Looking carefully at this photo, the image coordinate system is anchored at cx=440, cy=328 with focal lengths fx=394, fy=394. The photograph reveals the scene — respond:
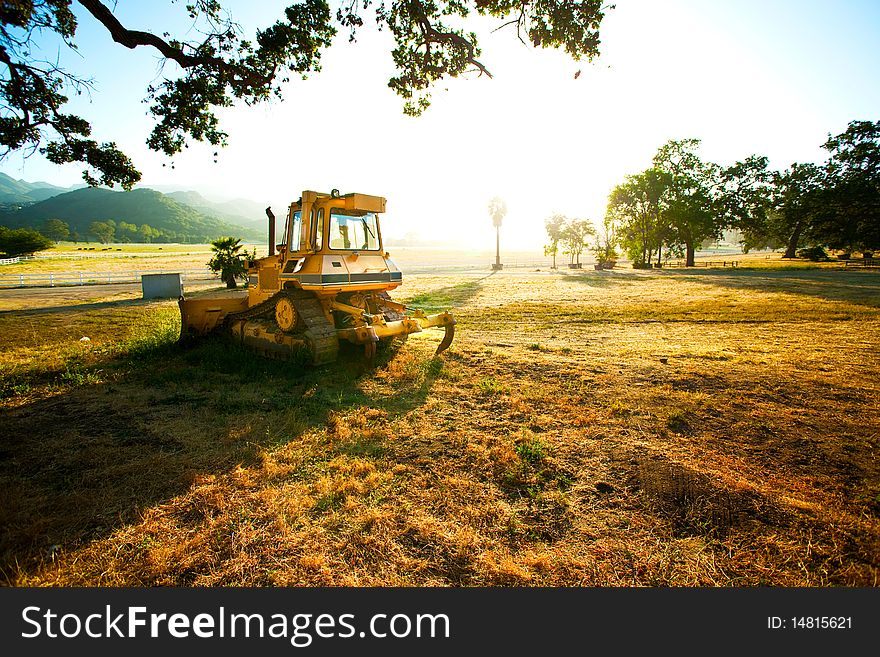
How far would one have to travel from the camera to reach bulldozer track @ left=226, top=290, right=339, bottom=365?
7664 millimetres

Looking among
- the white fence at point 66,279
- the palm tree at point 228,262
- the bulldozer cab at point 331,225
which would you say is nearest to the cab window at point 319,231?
the bulldozer cab at point 331,225

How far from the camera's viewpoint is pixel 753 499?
377 cm

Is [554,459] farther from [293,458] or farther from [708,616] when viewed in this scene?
[293,458]

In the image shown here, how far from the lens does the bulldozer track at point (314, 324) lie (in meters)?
7.66

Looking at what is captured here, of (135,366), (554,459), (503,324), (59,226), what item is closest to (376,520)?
(554,459)

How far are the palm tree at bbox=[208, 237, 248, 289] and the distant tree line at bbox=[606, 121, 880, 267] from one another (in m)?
50.1

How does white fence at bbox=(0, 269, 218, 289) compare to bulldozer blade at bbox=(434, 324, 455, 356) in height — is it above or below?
above

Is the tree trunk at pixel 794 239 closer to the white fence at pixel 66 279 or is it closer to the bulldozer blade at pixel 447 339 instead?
the bulldozer blade at pixel 447 339

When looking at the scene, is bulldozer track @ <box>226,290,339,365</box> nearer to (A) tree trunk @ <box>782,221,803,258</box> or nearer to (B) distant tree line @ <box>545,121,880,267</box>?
(B) distant tree line @ <box>545,121,880,267</box>

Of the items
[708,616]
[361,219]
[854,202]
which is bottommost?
[708,616]

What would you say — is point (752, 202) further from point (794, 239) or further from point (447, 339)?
point (447, 339)

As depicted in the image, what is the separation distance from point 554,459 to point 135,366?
892 cm

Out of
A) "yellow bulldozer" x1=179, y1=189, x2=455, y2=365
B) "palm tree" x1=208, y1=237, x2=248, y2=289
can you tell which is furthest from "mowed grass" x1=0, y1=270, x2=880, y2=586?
"palm tree" x1=208, y1=237, x2=248, y2=289

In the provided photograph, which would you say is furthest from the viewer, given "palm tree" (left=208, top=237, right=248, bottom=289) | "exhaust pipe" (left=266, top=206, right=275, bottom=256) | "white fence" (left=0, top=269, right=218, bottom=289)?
"white fence" (left=0, top=269, right=218, bottom=289)
